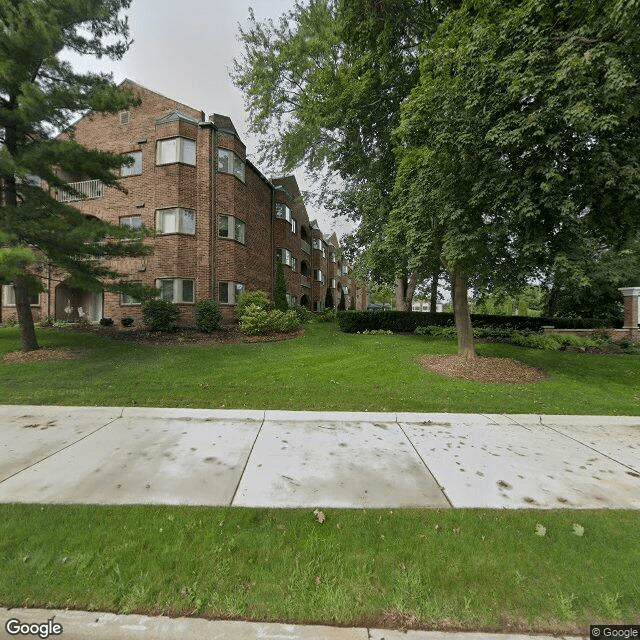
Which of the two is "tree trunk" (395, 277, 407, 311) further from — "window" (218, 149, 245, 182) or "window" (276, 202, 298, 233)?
"window" (218, 149, 245, 182)

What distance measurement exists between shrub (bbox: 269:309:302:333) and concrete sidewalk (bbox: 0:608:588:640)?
13002 millimetres

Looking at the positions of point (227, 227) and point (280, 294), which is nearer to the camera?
point (227, 227)

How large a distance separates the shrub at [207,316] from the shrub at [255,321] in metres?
1.36

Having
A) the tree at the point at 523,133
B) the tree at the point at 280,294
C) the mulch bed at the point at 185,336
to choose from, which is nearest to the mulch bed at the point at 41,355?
the mulch bed at the point at 185,336

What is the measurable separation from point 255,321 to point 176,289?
4.62m

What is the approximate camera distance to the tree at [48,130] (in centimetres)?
818

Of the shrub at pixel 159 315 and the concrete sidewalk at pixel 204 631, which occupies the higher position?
the shrub at pixel 159 315

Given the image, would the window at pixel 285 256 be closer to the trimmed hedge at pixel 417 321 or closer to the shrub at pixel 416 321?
the trimmed hedge at pixel 417 321

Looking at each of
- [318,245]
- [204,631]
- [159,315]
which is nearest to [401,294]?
[159,315]

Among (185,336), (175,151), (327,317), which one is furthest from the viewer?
(327,317)

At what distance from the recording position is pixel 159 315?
1421cm

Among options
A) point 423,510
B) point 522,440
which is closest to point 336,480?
point 423,510

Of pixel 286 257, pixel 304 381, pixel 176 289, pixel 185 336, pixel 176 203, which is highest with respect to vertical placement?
pixel 176 203

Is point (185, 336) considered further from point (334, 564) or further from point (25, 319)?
point (334, 564)
